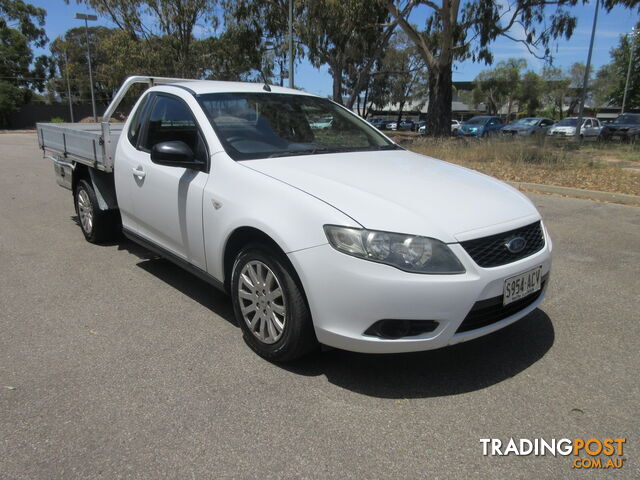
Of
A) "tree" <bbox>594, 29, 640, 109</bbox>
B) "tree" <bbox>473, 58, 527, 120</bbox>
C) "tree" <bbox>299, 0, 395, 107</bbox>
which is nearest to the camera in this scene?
"tree" <bbox>299, 0, 395, 107</bbox>

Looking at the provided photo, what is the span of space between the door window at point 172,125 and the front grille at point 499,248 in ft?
6.55

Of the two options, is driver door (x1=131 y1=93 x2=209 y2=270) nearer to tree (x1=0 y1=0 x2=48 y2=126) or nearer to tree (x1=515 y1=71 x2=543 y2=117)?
tree (x1=0 y1=0 x2=48 y2=126)

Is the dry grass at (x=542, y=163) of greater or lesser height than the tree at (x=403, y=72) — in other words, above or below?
below

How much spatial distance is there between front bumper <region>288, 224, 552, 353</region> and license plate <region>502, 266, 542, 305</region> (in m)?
0.06

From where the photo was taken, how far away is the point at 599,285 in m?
4.63

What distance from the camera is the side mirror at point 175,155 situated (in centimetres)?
345

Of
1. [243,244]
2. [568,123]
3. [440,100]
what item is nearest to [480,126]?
[568,123]

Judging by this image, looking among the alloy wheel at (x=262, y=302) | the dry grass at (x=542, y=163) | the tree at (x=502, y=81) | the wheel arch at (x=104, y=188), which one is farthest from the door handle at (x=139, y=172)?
the tree at (x=502, y=81)

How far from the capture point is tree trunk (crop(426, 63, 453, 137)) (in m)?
21.4

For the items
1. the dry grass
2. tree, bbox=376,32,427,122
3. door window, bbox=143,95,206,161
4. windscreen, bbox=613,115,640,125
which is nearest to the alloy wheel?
door window, bbox=143,95,206,161

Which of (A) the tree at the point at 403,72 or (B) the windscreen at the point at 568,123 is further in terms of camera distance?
(A) the tree at the point at 403,72

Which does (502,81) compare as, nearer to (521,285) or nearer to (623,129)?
(623,129)

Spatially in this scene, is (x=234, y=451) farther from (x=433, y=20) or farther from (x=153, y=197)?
(x=433, y=20)

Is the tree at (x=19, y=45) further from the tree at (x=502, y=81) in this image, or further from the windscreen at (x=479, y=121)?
the tree at (x=502, y=81)
